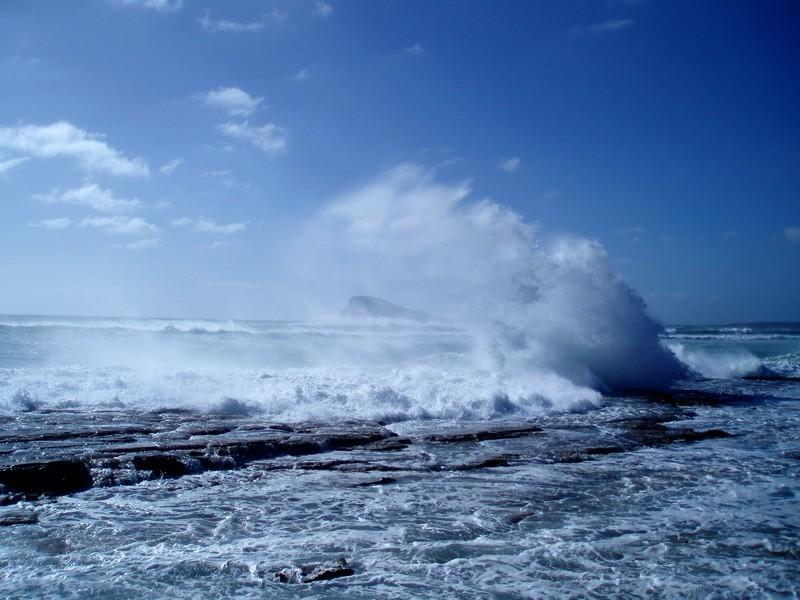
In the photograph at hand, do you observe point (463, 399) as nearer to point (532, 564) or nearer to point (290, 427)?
point (290, 427)

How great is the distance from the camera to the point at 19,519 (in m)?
5.98

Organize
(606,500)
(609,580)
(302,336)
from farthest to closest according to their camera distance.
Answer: (302,336) → (606,500) → (609,580)

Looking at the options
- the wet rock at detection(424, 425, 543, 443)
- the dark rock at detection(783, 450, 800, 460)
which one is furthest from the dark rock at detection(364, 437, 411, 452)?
the dark rock at detection(783, 450, 800, 460)

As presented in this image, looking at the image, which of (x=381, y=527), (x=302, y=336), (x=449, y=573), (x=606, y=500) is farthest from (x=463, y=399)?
(x=302, y=336)

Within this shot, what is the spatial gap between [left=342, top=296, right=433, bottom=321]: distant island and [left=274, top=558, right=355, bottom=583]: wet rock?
60.3 metres

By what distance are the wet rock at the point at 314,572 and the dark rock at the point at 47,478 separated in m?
3.98

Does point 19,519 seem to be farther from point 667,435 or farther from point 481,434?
point 667,435

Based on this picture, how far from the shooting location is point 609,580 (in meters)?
4.72

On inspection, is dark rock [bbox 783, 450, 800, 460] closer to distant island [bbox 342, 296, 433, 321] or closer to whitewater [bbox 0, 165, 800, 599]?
whitewater [bbox 0, 165, 800, 599]

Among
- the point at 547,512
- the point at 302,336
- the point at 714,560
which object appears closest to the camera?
the point at 714,560

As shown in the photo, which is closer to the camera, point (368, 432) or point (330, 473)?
point (330, 473)

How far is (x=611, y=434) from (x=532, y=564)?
696 cm

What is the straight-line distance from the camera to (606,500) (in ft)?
22.7

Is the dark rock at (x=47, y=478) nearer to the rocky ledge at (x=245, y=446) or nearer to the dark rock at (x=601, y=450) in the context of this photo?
the rocky ledge at (x=245, y=446)
